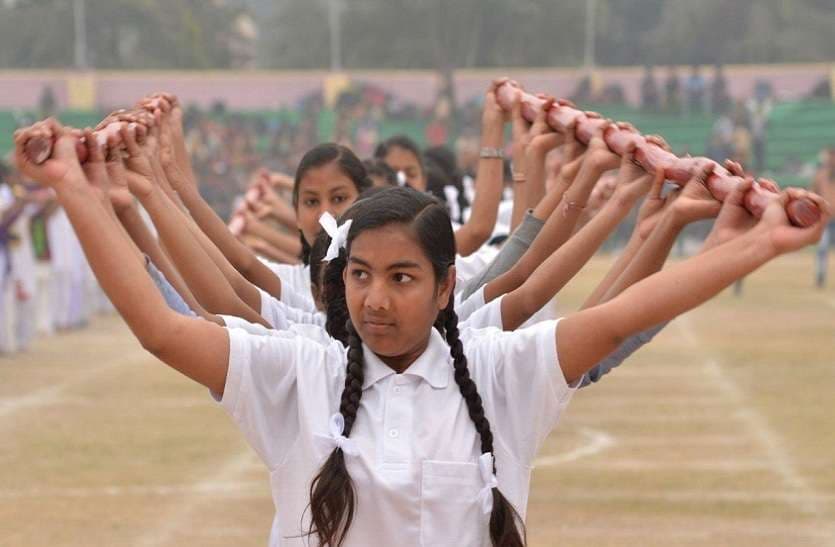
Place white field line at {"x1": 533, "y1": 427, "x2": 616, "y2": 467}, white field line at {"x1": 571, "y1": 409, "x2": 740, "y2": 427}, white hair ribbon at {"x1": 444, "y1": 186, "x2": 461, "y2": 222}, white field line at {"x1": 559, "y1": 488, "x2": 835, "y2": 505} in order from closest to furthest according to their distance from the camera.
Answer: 1. white field line at {"x1": 559, "y1": 488, "x2": 835, "y2": 505}
2. white hair ribbon at {"x1": 444, "y1": 186, "x2": 461, "y2": 222}
3. white field line at {"x1": 533, "y1": 427, "x2": 616, "y2": 467}
4. white field line at {"x1": 571, "y1": 409, "x2": 740, "y2": 427}

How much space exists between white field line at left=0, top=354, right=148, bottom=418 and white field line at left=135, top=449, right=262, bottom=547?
272 cm

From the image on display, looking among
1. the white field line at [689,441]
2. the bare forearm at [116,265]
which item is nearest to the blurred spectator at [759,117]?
the white field line at [689,441]

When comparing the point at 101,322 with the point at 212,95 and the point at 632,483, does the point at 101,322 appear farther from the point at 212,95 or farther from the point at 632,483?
the point at 212,95

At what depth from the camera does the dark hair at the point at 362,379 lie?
364 cm

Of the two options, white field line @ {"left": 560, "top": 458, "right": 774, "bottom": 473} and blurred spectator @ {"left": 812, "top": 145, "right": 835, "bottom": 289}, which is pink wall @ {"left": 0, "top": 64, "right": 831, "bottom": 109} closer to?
blurred spectator @ {"left": 812, "top": 145, "right": 835, "bottom": 289}

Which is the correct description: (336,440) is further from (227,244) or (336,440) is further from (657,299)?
(227,244)

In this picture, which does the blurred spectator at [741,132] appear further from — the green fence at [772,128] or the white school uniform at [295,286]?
the white school uniform at [295,286]

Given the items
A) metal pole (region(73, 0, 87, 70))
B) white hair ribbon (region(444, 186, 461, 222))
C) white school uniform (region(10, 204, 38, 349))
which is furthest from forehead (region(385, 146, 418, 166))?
metal pole (region(73, 0, 87, 70))

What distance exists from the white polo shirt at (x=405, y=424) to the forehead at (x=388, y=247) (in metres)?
0.20

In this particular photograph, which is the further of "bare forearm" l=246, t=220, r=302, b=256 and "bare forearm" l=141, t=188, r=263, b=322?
"bare forearm" l=246, t=220, r=302, b=256

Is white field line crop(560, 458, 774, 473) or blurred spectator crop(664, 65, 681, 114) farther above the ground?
white field line crop(560, 458, 774, 473)

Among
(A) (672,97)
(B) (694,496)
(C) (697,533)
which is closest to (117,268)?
(C) (697,533)

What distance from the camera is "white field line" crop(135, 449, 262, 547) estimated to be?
779cm

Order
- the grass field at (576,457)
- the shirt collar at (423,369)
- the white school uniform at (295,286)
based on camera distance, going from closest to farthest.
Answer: the shirt collar at (423,369)
the white school uniform at (295,286)
the grass field at (576,457)
